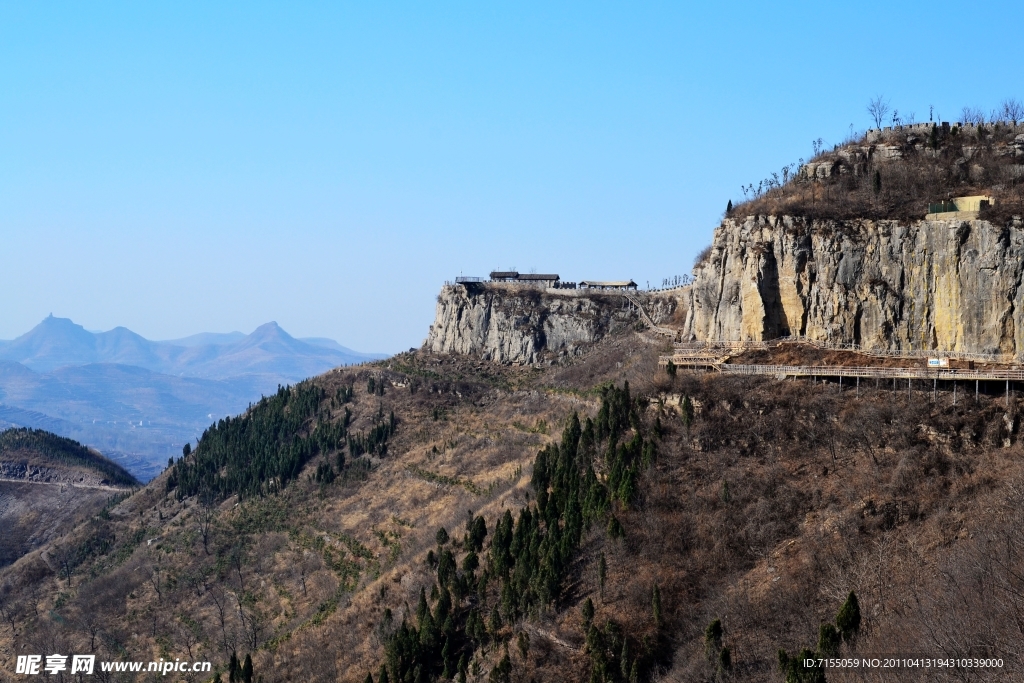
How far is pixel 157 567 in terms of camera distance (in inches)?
3679

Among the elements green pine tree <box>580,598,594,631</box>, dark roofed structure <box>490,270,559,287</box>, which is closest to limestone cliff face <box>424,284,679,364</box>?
dark roofed structure <box>490,270,559,287</box>

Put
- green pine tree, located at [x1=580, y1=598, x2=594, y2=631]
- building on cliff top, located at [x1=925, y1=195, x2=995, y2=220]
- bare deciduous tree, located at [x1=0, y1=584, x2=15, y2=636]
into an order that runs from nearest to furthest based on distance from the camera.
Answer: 1. green pine tree, located at [x1=580, y1=598, x2=594, y2=631]
2. building on cliff top, located at [x1=925, y1=195, x2=995, y2=220]
3. bare deciduous tree, located at [x1=0, y1=584, x2=15, y2=636]

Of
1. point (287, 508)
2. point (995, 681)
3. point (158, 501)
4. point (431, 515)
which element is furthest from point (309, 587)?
point (995, 681)

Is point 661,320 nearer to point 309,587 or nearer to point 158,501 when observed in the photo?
point 309,587

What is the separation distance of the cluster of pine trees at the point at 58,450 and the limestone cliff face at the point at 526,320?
48429mm

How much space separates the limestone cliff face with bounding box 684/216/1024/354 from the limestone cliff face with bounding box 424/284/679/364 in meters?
33.3

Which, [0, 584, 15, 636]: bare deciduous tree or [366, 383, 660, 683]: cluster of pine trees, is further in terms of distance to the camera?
[0, 584, 15, 636]: bare deciduous tree

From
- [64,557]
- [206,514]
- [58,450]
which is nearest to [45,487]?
[58,450]

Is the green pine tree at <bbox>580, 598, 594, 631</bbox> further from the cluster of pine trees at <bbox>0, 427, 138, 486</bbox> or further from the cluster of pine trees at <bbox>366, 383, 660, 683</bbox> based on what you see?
the cluster of pine trees at <bbox>0, 427, 138, 486</bbox>

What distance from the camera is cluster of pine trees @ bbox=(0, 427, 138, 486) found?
485ft

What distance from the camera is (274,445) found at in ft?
357

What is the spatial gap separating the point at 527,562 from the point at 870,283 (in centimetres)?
2420

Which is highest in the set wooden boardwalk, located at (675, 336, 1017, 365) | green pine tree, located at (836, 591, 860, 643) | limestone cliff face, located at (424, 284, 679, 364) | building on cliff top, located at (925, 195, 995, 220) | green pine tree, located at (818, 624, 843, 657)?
building on cliff top, located at (925, 195, 995, 220)

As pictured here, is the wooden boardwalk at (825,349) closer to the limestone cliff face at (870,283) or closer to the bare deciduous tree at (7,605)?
the limestone cliff face at (870,283)
